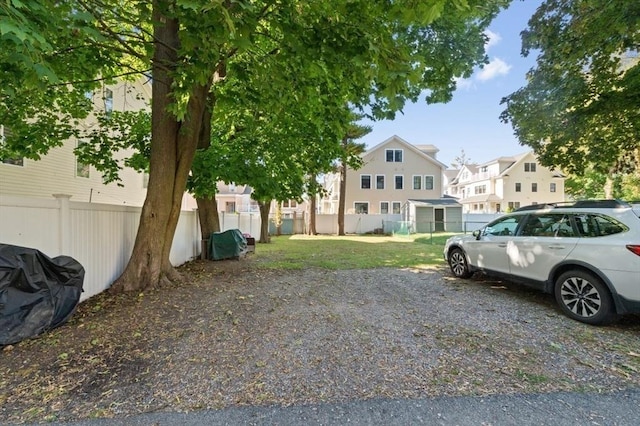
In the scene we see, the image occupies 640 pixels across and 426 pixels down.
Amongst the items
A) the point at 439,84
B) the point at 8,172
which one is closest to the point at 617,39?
the point at 439,84

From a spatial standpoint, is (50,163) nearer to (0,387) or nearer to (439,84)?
(0,387)

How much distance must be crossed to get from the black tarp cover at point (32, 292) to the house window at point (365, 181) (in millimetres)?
25810

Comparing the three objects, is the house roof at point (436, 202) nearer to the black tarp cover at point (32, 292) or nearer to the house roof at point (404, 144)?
the house roof at point (404, 144)

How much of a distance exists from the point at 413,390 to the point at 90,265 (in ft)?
17.0

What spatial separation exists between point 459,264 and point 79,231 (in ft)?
23.6

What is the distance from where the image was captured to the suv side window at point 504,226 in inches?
234

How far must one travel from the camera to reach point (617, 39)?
7680mm

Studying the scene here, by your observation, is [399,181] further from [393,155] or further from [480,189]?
[480,189]

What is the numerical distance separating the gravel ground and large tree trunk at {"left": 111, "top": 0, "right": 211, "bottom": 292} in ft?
2.05

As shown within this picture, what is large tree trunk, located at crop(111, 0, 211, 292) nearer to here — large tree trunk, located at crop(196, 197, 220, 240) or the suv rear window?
large tree trunk, located at crop(196, 197, 220, 240)

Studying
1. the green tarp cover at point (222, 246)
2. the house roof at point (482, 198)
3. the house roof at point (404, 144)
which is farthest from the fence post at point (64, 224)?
the house roof at point (482, 198)

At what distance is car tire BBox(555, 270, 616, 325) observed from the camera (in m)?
4.17

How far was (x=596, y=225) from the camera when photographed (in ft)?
14.6

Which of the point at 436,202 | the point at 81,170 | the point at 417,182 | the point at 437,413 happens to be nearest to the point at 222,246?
the point at 81,170
